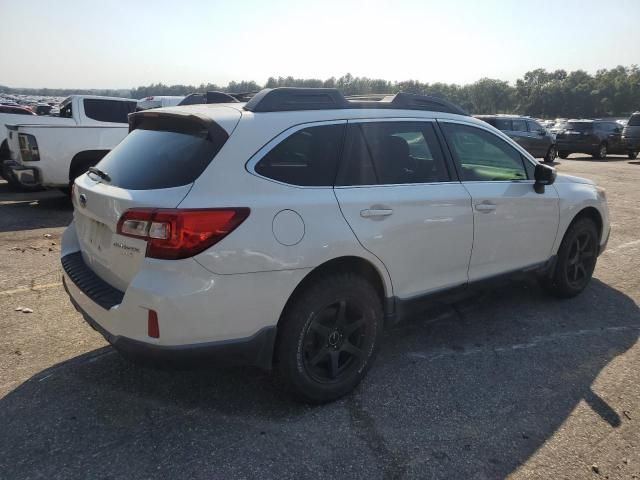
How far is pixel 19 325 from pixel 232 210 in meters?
2.55

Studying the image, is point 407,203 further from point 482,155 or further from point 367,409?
point 367,409

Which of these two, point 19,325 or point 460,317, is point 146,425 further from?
point 460,317

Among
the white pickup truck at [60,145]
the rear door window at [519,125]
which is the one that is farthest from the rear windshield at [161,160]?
the rear door window at [519,125]

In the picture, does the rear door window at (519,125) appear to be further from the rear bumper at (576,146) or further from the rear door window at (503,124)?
the rear bumper at (576,146)

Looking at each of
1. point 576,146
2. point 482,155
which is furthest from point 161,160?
point 576,146

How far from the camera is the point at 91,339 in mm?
3912

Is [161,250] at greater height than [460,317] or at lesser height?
greater

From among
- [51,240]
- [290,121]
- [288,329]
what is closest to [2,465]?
[288,329]

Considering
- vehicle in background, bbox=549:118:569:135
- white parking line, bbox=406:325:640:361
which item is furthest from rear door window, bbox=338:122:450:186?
vehicle in background, bbox=549:118:569:135

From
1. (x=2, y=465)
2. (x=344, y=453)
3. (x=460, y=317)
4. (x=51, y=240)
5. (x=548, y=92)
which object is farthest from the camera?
(x=548, y=92)

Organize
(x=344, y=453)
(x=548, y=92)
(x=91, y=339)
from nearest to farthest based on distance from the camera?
(x=344, y=453) → (x=91, y=339) → (x=548, y=92)

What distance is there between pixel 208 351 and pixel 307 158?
3.93 ft

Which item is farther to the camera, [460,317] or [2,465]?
[460,317]

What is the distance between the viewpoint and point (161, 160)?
113 inches
